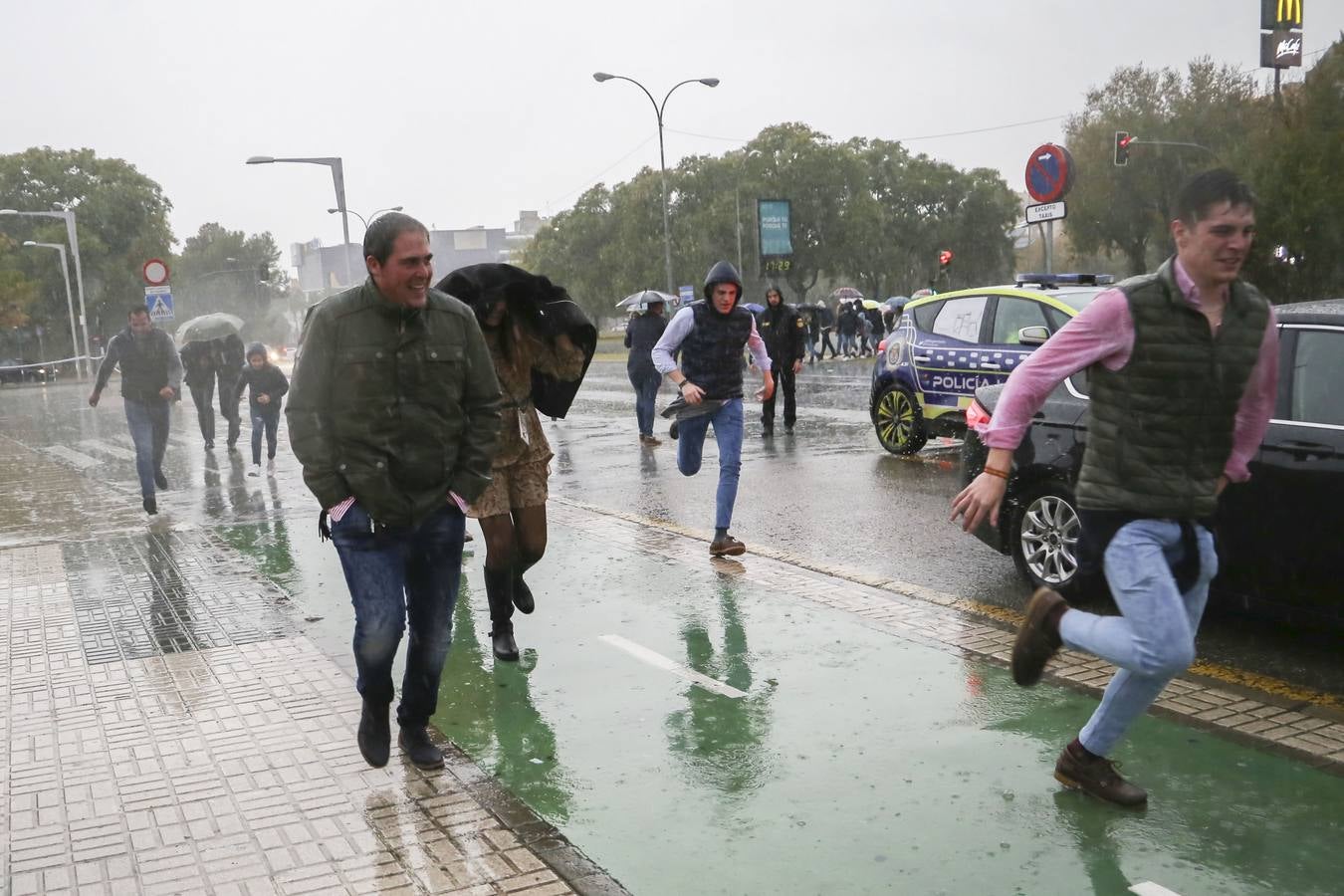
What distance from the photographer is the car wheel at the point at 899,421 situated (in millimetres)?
12750

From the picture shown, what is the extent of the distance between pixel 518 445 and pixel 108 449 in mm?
15026

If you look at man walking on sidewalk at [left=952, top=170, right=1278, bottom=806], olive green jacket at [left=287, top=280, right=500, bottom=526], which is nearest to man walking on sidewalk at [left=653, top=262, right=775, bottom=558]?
olive green jacket at [left=287, top=280, right=500, bottom=526]

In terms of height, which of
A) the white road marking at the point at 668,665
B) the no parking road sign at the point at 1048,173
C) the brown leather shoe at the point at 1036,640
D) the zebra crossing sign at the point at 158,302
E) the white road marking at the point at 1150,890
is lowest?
the white road marking at the point at 668,665

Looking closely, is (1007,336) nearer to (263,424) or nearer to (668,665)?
(668,665)

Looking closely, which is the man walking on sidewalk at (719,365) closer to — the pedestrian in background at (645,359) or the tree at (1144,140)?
the pedestrian in background at (645,359)

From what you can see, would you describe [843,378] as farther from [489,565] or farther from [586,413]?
[489,565]

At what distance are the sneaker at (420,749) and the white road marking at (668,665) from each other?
4.10ft

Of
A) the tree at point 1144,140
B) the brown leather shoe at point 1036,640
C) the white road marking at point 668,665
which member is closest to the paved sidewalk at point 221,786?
the white road marking at point 668,665

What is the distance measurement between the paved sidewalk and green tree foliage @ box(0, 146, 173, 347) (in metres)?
71.1

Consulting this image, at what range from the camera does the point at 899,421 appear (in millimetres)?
12914

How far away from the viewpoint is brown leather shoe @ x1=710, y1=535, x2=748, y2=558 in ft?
26.0

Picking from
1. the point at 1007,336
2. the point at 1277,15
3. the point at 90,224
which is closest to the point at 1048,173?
the point at 1007,336

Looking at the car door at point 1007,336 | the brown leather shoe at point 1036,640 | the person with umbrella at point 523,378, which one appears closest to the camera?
the brown leather shoe at point 1036,640

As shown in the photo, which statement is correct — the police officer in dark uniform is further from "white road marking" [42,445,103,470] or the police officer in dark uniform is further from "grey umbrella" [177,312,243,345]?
"grey umbrella" [177,312,243,345]
